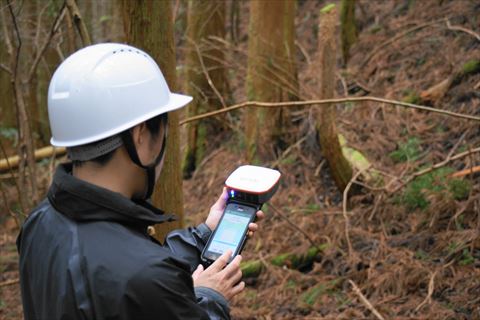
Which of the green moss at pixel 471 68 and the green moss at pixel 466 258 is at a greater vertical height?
the green moss at pixel 471 68

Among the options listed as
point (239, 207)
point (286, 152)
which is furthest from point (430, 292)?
point (286, 152)

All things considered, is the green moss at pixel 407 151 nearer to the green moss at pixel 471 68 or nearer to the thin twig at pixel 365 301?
the green moss at pixel 471 68

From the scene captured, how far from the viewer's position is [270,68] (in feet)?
32.3

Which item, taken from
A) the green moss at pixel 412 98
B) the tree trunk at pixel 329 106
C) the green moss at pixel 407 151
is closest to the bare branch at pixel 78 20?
the tree trunk at pixel 329 106

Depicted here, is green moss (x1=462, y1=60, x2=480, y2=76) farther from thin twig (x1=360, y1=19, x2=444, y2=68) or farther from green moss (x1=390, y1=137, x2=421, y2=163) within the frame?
thin twig (x1=360, y1=19, x2=444, y2=68)

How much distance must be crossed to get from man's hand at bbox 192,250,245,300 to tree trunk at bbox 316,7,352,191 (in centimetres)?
498

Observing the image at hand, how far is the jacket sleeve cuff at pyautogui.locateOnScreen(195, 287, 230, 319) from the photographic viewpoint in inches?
97.9

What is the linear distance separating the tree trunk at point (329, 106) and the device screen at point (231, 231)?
15.2 ft

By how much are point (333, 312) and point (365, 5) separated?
9357mm

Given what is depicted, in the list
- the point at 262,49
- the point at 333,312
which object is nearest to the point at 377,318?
the point at 333,312

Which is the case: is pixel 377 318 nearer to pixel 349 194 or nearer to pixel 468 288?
pixel 468 288

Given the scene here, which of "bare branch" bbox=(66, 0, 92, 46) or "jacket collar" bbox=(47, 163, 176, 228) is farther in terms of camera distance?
"bare branch" bbox=(66, 0, 92, 46)

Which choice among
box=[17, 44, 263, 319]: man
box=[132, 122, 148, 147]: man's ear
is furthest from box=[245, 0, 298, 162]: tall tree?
box=[132, 122, 148, 147]: man's ear

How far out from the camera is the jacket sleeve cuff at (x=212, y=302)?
249cm
